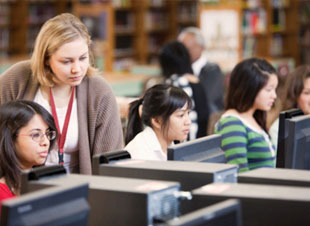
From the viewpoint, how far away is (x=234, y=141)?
2832 millimetres

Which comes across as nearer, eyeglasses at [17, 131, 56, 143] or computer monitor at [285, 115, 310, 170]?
computer monitor at [285, 115, 310, 170]

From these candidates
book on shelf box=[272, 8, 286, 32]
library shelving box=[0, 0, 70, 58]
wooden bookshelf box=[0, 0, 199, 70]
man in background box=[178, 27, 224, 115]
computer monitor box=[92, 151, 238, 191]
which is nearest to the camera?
computer monitor box=[92, 151, 238, 191]

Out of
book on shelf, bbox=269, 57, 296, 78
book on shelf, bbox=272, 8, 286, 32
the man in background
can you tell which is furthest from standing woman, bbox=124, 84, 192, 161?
book on shelf, bbox=272, 8, 286, 32

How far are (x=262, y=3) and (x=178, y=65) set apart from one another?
5.77 m

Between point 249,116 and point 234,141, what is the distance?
0.79 feet

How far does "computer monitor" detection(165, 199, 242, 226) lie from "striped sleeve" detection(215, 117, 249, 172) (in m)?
1.50

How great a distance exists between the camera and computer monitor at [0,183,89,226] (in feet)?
3.89

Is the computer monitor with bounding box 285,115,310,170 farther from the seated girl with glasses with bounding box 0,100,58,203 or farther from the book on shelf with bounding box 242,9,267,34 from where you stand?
the book on shelf with bounding box 242,9,267,34

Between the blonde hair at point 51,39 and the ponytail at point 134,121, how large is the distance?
1.37 feet

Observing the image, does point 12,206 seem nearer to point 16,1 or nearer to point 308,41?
point 16,1

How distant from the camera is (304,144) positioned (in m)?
2.01

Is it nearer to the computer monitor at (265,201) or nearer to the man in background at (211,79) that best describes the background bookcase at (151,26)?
the man in background at (211,79)

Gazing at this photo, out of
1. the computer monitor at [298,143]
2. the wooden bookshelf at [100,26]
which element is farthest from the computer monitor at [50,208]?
the wooden bookshelf at [100,26]

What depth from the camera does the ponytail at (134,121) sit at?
2.86m
